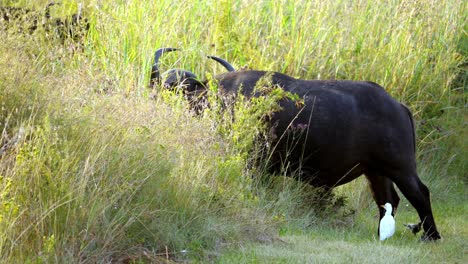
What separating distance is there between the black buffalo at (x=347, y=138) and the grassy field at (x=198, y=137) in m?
0.31

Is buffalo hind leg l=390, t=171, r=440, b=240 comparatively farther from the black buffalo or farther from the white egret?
the white egret

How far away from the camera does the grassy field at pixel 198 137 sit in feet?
19.5

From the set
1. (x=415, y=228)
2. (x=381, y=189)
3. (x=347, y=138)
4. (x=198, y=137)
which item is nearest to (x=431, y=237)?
(x=415, y=228)

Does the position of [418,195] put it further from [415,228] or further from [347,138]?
[347,138]

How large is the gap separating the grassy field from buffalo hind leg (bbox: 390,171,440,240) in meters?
0.19

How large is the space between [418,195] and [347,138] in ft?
2.86

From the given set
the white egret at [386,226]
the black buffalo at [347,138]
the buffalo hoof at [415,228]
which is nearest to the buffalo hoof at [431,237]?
the black buffalo at [347,138]

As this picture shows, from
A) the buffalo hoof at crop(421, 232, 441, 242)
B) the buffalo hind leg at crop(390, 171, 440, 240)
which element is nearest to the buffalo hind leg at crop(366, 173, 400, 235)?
the buffalo hind leg at crop(390, 171, 440, 240)

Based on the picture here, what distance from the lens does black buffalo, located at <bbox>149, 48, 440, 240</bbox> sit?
29.1 feet

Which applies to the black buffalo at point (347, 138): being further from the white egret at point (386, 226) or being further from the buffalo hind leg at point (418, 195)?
the white egret at point (386, 226)

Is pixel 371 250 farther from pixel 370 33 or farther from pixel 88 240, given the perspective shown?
pixel 370 33

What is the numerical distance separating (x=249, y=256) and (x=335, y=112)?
2.61m

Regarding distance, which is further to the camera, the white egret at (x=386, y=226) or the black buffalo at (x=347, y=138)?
the black buffalo at (x=347, y=138)

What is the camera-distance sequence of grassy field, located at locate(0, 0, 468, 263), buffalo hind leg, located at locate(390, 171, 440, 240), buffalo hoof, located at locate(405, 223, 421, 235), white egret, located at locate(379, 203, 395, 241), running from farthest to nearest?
buffalo hoof, located at locate(405, 223, 421, 235)
buffalo hind leg, located at locate(390, 171, 440, 240)
white egret, located at locate(379, 203, 395, 241)
grassy field, located at locate(0, 0, 468, 263)
